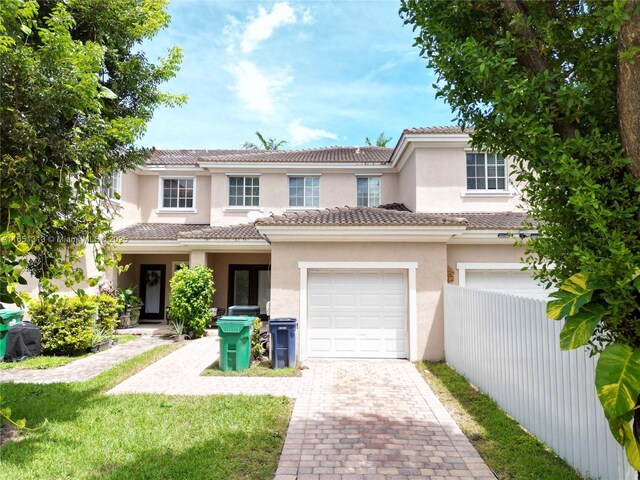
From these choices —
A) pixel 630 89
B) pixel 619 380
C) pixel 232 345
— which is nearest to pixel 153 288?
pixel 232 345

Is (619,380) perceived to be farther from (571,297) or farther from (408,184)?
(408,184)

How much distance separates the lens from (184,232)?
630 inches

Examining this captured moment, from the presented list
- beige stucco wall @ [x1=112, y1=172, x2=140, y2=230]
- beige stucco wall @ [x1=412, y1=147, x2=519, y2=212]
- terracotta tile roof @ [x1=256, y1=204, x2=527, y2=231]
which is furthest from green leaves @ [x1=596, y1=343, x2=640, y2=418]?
beige stucco wall @ [x1=112, y1=172, x2=140, y2=230]

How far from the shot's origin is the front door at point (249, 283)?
18.6 metres

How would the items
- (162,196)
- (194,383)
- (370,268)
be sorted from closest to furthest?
(194,383), (370,268), (162,196)

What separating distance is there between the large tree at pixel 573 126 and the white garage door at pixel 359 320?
7.12 metres

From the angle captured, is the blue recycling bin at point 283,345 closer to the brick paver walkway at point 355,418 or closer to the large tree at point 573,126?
the brick paver walkway at point 355,418

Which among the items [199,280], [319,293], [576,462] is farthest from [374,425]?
[199,280]

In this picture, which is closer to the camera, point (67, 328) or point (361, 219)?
point (361, 219)

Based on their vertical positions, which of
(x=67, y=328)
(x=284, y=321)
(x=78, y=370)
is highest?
(x=284, y=321)

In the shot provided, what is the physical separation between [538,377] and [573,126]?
12.4 ft

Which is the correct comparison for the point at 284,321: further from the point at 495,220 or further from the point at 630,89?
the point at 495,220

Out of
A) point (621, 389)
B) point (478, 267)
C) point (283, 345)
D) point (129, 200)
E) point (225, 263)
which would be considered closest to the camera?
point (621, 389)

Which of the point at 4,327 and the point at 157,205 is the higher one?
the point at 157,205
